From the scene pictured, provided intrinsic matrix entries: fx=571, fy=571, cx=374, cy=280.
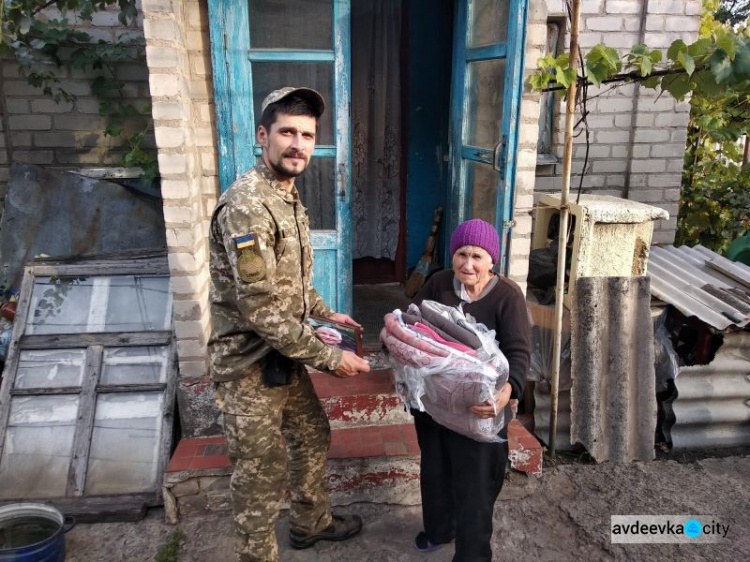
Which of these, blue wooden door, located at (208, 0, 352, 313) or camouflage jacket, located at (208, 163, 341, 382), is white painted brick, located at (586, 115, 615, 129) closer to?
blue wooden door, located at (208, 0, 352, 313)

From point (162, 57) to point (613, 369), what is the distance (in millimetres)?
3437

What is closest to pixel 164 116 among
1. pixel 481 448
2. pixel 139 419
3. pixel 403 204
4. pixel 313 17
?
pixel 313 17

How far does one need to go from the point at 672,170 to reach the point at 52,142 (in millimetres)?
6014

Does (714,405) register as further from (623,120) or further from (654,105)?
(654,105)

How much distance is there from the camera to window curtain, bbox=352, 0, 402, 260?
5445 millimetres

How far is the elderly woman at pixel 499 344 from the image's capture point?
248cm

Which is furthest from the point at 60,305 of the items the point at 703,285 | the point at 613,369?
the point at 703,285

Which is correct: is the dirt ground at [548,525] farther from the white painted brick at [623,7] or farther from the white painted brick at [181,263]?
the white painted brick at [623,7]

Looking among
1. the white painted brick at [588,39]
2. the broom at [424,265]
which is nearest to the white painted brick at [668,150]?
the white painted brick at [588,39]

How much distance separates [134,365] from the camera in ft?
12.6

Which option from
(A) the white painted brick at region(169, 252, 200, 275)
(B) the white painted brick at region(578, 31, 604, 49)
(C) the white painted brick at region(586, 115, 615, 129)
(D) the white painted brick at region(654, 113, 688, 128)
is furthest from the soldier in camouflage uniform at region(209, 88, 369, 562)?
(D) the white painted brick at region(654, 113, 688, 128)

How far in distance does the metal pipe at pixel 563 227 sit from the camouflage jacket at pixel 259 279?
184 cm

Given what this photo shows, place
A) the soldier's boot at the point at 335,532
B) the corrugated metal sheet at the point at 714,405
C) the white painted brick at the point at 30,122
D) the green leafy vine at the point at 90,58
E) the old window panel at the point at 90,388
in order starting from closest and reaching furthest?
the soldier's boot at the point at 335,532, the old window panel at the point at 90,388, the corrugated metal sheet at the point at 714,405, the green leafy vine at the point at 90,58, the white painted brick at the point at 30,122

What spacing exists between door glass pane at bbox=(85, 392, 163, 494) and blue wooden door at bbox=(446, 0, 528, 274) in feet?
8.17
